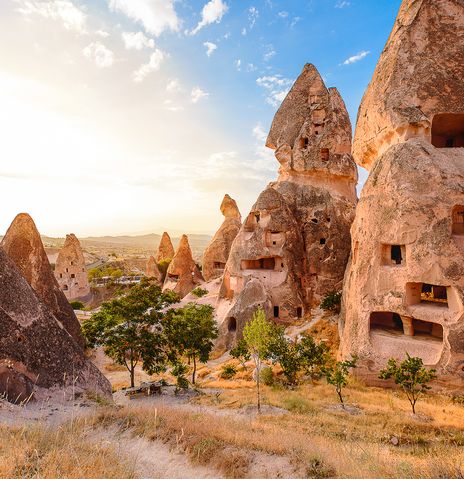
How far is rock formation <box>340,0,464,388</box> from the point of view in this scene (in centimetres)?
→ 1366

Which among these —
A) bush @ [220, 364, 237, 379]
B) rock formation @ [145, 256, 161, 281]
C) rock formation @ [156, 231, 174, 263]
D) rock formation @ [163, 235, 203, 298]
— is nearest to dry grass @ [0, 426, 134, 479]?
bush @ [220, 364, 237, 379]

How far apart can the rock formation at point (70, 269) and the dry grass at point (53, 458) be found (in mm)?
31514

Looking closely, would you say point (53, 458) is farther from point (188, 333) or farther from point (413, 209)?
point (413, 209)

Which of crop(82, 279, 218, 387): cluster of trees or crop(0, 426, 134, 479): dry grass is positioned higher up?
crop(0, 426, 134, 479): dry grass

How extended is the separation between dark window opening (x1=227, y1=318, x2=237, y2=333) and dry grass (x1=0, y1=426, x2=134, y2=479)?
60.3 feet

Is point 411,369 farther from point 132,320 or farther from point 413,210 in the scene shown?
point 132,320

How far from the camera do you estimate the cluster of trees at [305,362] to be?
11812 millimetres

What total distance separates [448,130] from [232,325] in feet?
58.0

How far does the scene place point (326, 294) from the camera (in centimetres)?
2422

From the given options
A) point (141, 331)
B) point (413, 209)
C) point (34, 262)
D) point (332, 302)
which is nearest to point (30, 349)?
point (141, 331)

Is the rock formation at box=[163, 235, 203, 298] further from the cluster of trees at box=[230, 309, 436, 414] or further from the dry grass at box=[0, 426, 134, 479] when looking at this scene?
the dry grass at box=[0, 426, 134, 479]

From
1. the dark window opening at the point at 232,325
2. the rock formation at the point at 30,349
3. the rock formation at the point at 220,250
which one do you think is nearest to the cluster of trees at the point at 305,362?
the rock formation at the point at 30,349

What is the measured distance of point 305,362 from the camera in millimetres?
14695

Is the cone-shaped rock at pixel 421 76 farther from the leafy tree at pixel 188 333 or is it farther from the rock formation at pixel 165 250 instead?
the rock formation at pixel 165 250
